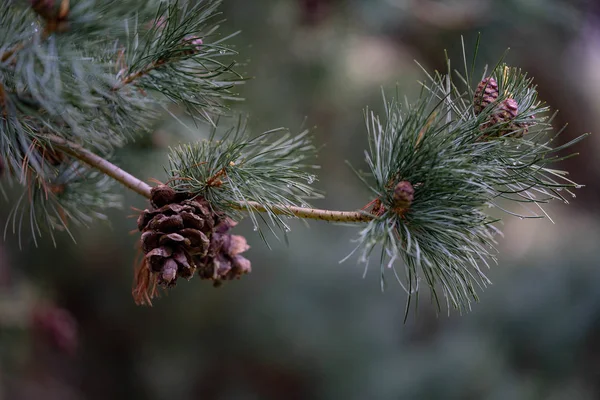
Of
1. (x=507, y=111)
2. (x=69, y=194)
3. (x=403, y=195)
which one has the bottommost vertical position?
(x=69, y=194)

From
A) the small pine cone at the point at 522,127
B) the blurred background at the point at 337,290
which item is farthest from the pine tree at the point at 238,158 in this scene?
the blurred background at the point at 337,290

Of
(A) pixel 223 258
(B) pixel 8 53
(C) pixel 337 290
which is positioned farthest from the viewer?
(C) pixel 337 290

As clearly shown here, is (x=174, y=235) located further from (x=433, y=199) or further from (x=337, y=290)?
(x=337, y=290)

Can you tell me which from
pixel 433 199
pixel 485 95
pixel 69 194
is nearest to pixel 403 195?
pixel 433 199

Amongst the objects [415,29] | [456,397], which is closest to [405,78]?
[415,29]

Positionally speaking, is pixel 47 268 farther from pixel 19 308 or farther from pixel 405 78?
pixel 405 78

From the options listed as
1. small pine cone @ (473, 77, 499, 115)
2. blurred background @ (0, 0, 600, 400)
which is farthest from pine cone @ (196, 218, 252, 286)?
blurred background @ (0, 0, 600, 400)

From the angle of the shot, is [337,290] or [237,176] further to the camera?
[337,290]

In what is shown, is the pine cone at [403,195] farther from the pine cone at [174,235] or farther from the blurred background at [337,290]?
the blurred background at [337,290]
